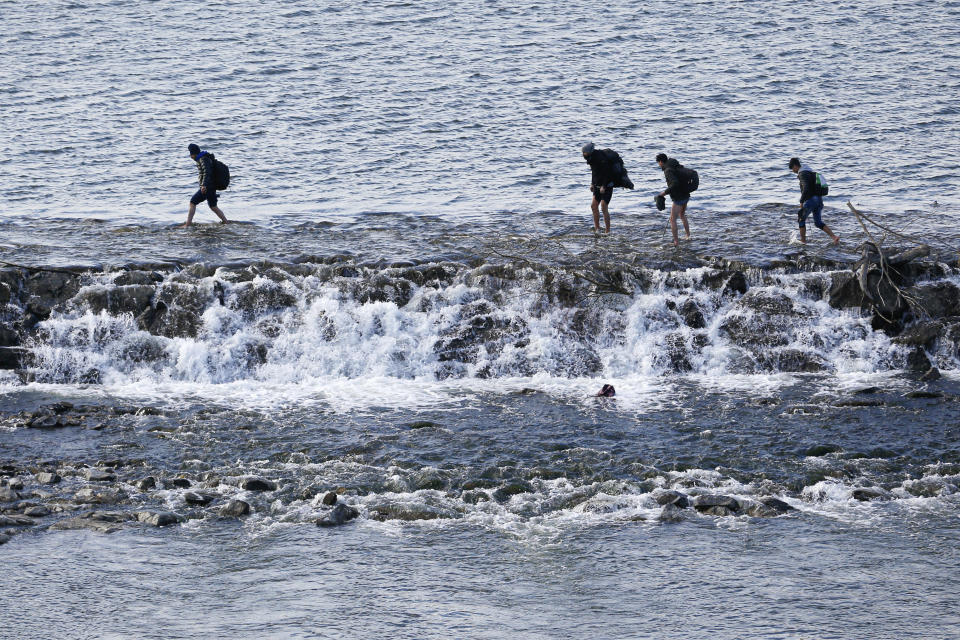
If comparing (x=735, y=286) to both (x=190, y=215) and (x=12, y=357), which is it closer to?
(x=190, y=215)

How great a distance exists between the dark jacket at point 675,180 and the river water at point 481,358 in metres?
1.34

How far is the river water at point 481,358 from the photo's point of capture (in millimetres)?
12406

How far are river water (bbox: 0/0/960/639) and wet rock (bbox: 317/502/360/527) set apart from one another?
0.34 feet

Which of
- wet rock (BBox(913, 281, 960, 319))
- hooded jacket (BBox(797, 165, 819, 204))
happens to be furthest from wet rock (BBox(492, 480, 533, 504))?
hooded jacket (BBox(797, 165, 819, 204))

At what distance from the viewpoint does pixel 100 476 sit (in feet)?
52.3

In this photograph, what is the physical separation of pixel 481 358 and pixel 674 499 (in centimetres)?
730

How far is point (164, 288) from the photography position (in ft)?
73.6

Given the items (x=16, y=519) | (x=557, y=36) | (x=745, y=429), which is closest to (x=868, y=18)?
(x=557, y=36)

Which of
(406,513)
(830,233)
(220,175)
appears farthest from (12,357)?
(830,233)

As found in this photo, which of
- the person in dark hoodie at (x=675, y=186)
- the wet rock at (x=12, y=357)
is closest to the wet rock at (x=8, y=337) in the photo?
the wet rock at (x=12, y=357)

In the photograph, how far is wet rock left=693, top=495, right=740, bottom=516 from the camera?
47.2 ft

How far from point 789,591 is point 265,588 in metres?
5.71

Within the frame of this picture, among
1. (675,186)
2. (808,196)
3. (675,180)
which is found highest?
(675,180)

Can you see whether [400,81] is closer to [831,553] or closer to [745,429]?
[745,429]
